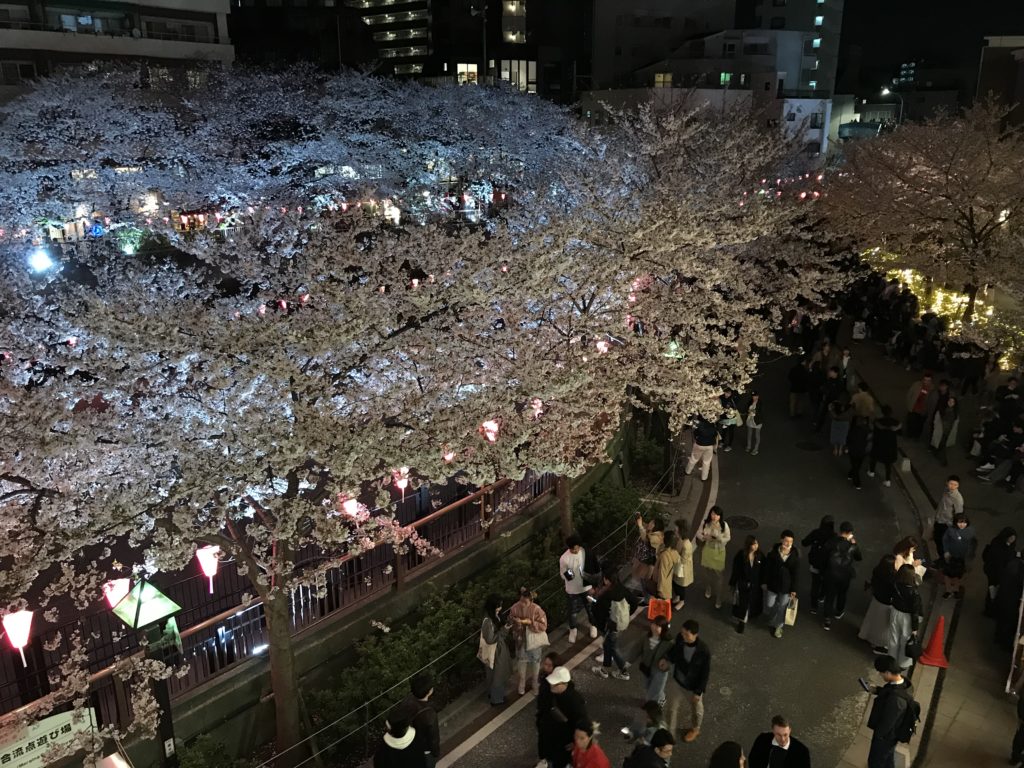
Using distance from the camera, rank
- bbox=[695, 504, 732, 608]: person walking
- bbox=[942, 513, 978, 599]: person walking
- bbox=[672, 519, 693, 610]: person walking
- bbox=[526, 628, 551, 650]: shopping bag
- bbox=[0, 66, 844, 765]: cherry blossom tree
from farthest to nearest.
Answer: bbox=[942, 513, 978, 599]: person walking, bbox=[695, 504, 732, 608]: person walking, bbox=[672, 519, 693, 610]: person walking, bbox=[526, 628, 551, 650]: shopping bag, bbox=[0, 66, 844, 765]: cherry blossom tree

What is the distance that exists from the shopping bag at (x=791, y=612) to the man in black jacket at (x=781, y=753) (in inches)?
138

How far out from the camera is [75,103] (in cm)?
2652

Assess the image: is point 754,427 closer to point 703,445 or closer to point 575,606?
point 703,445

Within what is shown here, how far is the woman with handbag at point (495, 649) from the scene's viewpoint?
347 inches

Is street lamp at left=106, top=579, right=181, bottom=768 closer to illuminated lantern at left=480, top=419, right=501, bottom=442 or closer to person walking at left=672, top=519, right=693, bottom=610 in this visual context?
illuminated lantern at left=480, top=419, right=501, bottom=442

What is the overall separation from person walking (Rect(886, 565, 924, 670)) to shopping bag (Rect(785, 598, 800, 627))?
1.22m

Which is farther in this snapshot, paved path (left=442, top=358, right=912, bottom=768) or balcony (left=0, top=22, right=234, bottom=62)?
balcony (left=0, top=22, right=234, bottom=62)

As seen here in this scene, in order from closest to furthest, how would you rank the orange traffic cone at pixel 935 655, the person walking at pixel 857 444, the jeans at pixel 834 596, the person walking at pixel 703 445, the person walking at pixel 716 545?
the orange traffic cone at pixel 935 655
the jeans at pixel 834 596
the person walking at pixel 716 545
the person walking at pixel 857 444
the person walking at pixel 703 445

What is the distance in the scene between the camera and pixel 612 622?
9305 mm

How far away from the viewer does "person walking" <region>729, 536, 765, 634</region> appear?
33.2ft

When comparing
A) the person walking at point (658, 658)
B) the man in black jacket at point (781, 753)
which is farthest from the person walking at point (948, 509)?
the man in black jacket at point (781, 753)

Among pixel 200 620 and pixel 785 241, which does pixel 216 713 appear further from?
pixel 785 241

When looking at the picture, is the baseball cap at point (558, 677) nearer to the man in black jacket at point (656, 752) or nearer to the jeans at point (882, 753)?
the man in black jacket at point (656, 752)

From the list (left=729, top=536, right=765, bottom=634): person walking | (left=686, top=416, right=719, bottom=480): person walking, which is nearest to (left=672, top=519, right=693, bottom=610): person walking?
(left=729, top=536, right=765, bottom=634): person walking
